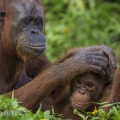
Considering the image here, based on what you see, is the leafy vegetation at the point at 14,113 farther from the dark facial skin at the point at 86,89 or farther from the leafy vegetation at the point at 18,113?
the dark facial skin at the point at 86,89

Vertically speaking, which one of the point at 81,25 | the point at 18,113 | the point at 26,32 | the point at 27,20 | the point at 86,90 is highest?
the point at 81,25

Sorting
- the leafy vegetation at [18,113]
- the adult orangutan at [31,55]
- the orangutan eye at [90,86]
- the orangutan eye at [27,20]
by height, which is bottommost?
the leafy vegetation at [18,113]

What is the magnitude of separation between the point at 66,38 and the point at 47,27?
491mm

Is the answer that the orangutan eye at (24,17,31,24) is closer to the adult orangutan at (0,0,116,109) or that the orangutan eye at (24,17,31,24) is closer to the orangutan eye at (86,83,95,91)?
the adult orangutan at (0,0,116,109)

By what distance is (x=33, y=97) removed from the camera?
5.35 meters

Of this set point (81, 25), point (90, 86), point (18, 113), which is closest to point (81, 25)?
point (81, 25)

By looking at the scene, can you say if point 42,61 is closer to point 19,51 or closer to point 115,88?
point 19,51

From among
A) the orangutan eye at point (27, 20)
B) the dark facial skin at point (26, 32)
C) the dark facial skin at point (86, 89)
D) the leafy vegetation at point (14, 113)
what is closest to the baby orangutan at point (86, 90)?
the dark facial skin at point (86, 89)

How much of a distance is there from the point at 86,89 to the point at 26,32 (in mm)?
823

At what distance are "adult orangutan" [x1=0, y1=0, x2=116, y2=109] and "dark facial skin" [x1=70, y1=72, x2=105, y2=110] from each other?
135 mm

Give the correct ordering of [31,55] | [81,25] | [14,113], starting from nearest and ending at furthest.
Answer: [14,113] < [31,55] < [81,25]

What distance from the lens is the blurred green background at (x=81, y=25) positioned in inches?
320

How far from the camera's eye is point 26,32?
546 centimetres

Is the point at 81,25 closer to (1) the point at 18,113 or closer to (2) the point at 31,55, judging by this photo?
(2) the point at 31,55
